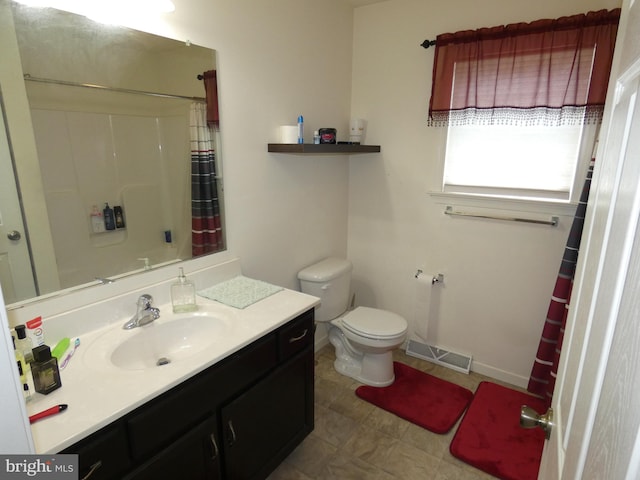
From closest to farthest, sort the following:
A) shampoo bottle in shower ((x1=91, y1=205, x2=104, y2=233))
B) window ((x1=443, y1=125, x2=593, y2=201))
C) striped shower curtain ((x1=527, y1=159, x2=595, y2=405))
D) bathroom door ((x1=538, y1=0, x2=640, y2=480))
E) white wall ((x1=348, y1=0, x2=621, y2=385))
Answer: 1. bathroom door ((x1=538, y1=0, x2=640, y2=480))
2. shampoo bottle in shower ((x1=91, y1=205, x2=104, y2=233))
3. striped shower curtain ((x1=527, y1=159, x2=595, y2=405))
4. window ((x1=443, y1=125, x2=593, y2=201))
5. white wall ((x1=348, y1=0, x2=621, y2=385))

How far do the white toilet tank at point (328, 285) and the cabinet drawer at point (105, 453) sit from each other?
1.48 m

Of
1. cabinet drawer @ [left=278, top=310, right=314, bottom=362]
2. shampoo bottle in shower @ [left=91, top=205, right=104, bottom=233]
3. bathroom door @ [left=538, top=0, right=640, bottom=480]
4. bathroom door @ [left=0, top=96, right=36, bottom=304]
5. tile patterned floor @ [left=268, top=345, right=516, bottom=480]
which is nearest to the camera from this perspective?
bathroom door @ [left=538, top=0, right=640, bottom=480]

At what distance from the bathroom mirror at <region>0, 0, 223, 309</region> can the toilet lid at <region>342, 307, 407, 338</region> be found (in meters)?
1.15

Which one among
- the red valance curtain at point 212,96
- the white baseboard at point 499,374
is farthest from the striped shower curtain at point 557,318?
the red valance curtain at point 212,96

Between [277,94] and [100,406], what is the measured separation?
66.5 inches

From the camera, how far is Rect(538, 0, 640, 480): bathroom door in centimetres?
40

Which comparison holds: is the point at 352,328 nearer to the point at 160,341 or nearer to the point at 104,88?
the point at 160,341

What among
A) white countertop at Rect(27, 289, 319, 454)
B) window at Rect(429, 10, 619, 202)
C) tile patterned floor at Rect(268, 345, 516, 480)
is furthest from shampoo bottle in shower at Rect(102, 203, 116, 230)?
window at Rect(429, 10, 619, 202)

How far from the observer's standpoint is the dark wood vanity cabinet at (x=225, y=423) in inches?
39.5

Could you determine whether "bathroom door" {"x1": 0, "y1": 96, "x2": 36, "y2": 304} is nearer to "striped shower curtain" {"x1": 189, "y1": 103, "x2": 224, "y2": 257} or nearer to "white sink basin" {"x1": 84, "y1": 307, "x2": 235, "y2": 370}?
"white sink basin" {"x1": 84, "y1": 307, "x2": 235, "y2": 370}

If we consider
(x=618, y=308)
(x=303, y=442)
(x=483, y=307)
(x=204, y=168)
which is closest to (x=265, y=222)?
(x=204, y=168)

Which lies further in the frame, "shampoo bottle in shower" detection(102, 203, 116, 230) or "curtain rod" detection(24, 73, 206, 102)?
"shampoo bottle in shower" detection(102, 203, 116, 230)

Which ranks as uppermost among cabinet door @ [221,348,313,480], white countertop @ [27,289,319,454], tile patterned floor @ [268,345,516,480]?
white countertop @ [27,289,319,454]

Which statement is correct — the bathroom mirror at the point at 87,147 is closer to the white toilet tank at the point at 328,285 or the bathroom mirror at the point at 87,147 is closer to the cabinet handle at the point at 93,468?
the cabinet handle at the point at 93,468
